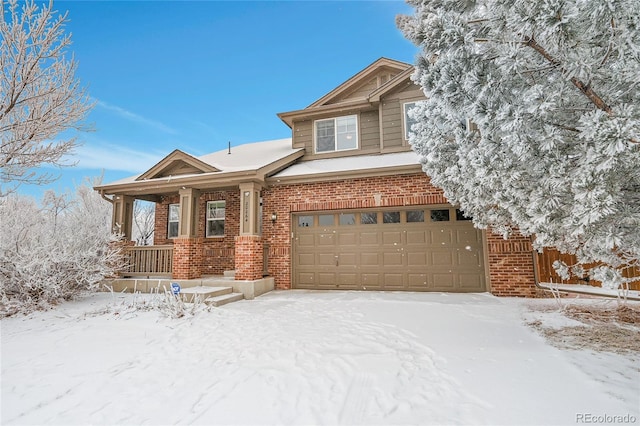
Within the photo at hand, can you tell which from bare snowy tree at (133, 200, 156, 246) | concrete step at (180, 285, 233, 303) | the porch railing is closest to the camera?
concrete step at (180, 285, 233, 303)

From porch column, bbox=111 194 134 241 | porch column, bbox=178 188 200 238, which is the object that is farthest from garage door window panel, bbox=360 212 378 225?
porch column, bbox=111 194 134 241

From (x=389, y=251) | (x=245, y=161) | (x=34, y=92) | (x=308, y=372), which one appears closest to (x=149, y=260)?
(x=245, y=161)

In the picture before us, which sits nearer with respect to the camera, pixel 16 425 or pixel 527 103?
pixel 16 425

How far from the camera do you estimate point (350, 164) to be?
30.0ft

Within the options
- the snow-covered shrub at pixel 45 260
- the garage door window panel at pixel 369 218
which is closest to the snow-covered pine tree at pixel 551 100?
the garage door window panel at pixel 369 218

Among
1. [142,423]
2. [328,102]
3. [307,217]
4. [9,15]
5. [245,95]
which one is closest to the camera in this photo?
[142,423]

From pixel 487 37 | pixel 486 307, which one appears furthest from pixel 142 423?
pixel 486 307

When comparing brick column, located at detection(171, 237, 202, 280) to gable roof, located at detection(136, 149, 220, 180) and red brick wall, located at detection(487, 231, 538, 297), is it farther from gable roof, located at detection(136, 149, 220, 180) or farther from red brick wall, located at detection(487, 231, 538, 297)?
red brick wall, located at detection(487, 231, 538, 297)

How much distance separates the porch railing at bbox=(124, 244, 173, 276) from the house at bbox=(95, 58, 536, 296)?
32mm

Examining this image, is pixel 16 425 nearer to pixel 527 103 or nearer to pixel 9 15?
pixel 527 103

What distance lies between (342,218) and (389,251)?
65.5 inches

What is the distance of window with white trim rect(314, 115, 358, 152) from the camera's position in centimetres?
1028

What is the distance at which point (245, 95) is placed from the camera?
49625mm

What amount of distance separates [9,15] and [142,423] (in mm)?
7854
